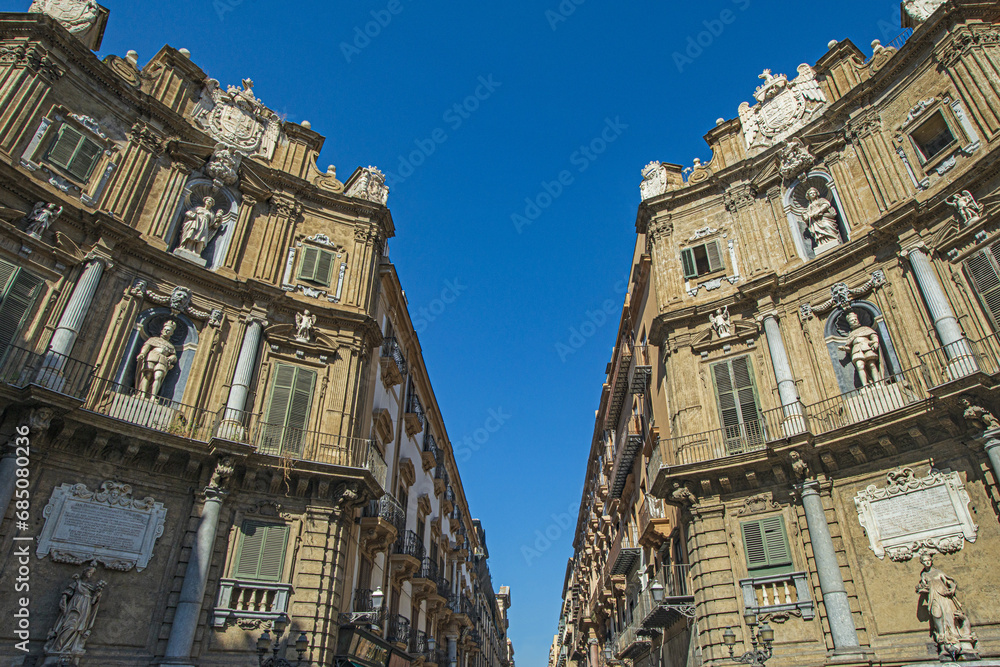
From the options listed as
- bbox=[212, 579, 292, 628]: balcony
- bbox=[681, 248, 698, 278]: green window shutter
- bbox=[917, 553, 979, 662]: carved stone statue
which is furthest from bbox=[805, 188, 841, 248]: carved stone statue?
bbox=[212, 579, 292, 628]: balcony

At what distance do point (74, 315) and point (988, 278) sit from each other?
21922 millimetres

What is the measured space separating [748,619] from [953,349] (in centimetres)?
793

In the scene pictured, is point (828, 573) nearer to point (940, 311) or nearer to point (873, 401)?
point (873, 401)

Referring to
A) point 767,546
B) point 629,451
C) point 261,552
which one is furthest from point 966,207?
point 261,552

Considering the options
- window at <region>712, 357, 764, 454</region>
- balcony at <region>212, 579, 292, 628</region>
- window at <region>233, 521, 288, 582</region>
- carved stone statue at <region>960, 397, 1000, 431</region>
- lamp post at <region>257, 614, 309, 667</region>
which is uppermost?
window at <region>712, 357, 764, 454</region>

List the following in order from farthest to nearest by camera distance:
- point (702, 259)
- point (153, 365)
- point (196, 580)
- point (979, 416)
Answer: point (702, 259), point (153, 365), point (196, 580), point (979, 416)

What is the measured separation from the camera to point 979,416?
41.9 feet

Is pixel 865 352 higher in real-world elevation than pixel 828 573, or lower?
higher

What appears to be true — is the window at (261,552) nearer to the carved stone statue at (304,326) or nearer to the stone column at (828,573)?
the carved stone statue at (304,326)

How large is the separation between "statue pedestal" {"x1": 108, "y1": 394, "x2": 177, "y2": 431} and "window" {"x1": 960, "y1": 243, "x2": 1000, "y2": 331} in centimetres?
302

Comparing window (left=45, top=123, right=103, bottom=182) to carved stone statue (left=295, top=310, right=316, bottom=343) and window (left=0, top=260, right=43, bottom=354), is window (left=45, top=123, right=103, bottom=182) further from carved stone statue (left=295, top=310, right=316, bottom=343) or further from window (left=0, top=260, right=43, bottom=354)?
carved stone statue (left=295, top=310, right=316, bottom=343)

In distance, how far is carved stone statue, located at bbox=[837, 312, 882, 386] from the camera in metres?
15.7

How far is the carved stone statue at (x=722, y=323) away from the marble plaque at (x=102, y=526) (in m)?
16.1

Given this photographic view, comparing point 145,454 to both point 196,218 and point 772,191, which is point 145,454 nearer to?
point 196,218
